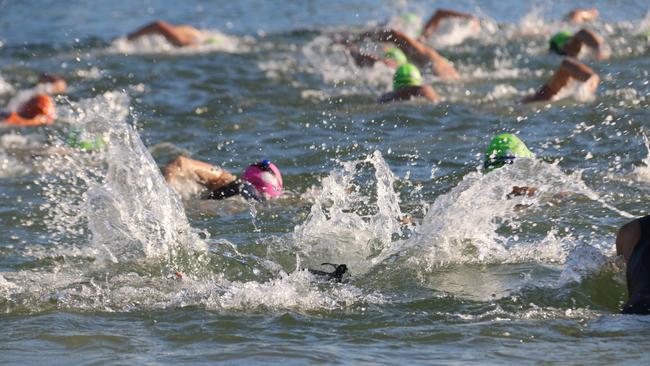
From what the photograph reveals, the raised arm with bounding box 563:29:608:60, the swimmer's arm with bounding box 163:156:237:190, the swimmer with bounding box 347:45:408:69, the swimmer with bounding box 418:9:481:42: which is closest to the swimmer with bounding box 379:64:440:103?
the swimmer with bounding box 347:45:408:69

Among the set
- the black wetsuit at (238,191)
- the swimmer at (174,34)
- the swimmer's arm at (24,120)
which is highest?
the swimmer at (174,34)

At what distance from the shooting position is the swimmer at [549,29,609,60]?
13.9 m

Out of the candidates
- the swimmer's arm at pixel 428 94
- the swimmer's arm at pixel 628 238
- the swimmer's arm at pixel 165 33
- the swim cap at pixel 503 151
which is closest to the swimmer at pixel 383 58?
the swimmer's arm at pixel 428 94

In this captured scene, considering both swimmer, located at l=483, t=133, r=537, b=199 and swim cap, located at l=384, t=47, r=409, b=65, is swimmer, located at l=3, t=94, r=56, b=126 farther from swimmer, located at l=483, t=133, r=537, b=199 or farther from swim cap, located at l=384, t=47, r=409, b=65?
swimmer, located at l=483, t=133, r=537, b=199

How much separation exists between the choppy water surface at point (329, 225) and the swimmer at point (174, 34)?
1.84 metres

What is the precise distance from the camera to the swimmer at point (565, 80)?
37.9 feet

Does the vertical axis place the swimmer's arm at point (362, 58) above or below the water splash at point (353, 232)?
above

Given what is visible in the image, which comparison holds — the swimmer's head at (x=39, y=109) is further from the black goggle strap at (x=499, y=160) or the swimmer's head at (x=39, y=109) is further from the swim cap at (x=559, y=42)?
the swim cap at (x=559, y=42)

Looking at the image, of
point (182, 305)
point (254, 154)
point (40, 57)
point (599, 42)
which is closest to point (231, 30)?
point (40, 57)

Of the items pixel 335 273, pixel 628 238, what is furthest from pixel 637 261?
pixel 335 273

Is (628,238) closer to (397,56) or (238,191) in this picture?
(238,191)

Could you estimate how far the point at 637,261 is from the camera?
5949 mm

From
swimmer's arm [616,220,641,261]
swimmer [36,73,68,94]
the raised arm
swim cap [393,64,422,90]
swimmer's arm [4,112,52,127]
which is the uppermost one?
the raised arm

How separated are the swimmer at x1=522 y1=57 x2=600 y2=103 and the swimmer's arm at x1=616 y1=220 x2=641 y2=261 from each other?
5.46 meters
